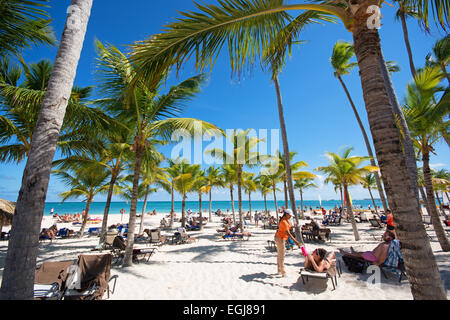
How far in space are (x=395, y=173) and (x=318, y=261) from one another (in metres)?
4.50

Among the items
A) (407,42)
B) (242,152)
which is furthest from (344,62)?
(242,152)

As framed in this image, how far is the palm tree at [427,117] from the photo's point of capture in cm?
689

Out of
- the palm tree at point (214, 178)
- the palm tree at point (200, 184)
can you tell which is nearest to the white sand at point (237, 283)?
the palm tree at point (200, 184)

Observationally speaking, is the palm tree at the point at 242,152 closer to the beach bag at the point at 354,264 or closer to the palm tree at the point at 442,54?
the beach bag at the point at 354,264

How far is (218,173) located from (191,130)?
623 inches

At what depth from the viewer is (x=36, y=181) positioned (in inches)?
82.0

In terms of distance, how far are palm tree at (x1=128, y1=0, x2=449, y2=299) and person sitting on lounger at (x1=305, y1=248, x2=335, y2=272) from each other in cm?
349

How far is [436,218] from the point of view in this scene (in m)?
7.35

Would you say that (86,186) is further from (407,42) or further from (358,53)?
(407,42)

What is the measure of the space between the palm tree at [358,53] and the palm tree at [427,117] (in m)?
6.05

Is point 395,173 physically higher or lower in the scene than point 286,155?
Result: lower

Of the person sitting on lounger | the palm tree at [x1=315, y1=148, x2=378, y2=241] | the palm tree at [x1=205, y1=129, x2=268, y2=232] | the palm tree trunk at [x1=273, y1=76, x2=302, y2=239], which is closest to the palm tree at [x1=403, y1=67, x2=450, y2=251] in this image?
the palm tree at [x1=315, y1=148, x2=378, y2=241]

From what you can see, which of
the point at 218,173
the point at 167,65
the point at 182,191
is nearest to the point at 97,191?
the point at 182,191
